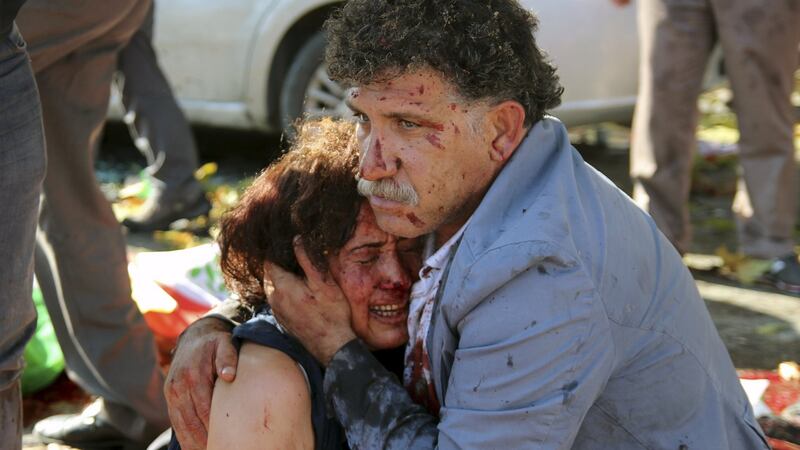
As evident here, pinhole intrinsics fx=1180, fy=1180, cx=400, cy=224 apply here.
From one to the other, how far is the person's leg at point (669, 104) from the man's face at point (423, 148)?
112 inches

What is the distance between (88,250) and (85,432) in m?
0.61

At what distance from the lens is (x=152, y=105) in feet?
18.5

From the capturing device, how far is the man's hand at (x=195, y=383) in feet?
8.11

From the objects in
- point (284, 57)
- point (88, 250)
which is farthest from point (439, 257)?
point (284, 57)

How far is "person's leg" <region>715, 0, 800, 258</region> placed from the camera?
468 cm

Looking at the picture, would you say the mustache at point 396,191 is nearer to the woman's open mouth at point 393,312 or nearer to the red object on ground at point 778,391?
the woman's open mouth at point 393,312

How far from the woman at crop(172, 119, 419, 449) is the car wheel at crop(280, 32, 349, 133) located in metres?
3.68

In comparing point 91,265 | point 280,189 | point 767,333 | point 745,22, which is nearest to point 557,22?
point 745,22

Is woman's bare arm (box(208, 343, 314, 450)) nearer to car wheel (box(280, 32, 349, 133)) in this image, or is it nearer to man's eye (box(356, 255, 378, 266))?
man's eye (box(356, 255, 378, 266))

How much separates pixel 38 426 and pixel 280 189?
1.64 metres

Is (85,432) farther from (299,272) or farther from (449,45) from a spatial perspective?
(449,45)

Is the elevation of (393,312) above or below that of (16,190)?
below

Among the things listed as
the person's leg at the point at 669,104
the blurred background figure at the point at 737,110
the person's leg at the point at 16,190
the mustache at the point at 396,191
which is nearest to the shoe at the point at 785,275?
the blurred background figure at the point at 737,110

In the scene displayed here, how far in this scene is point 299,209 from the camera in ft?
7.85
